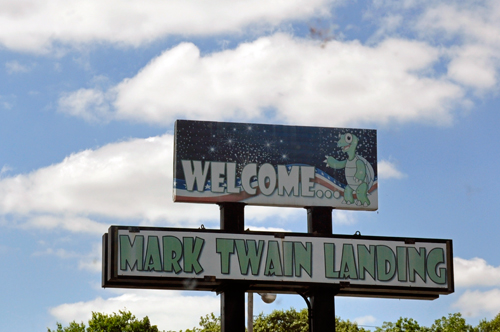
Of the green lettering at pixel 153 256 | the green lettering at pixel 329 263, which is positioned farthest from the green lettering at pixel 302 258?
the green lettering at pixel 153 256

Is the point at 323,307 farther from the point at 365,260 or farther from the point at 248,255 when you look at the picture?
the point at 248,255

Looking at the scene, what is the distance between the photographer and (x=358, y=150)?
25672 mm

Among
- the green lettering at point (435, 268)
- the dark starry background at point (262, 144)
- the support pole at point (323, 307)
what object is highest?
the dark starry background at point (262, 144)

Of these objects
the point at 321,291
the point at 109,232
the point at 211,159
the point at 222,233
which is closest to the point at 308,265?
the point at 321,291

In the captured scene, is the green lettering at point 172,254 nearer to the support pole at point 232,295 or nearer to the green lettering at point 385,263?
the support pole at point 232,295

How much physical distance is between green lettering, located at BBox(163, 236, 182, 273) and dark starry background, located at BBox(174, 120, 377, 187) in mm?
1862

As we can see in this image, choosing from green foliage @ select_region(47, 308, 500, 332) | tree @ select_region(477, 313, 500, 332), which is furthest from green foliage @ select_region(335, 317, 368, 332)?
tree @ select_region(477, 313, 500, 332)

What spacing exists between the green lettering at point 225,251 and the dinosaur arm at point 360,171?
463 cm

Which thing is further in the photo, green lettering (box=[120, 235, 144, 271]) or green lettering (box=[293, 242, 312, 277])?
green lettering (box=[293, 242, 312, 277])

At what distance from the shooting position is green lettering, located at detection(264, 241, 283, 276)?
23719mm

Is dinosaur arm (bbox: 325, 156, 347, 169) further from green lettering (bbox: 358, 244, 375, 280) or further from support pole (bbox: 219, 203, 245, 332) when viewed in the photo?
support pole (bbox: 219, 203, 245, 332)

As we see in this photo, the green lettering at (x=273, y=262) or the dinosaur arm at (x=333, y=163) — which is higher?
the dinosaur arm at (x=333, y=163)

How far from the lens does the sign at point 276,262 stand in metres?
23.2

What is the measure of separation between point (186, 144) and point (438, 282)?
8673 millimetres
